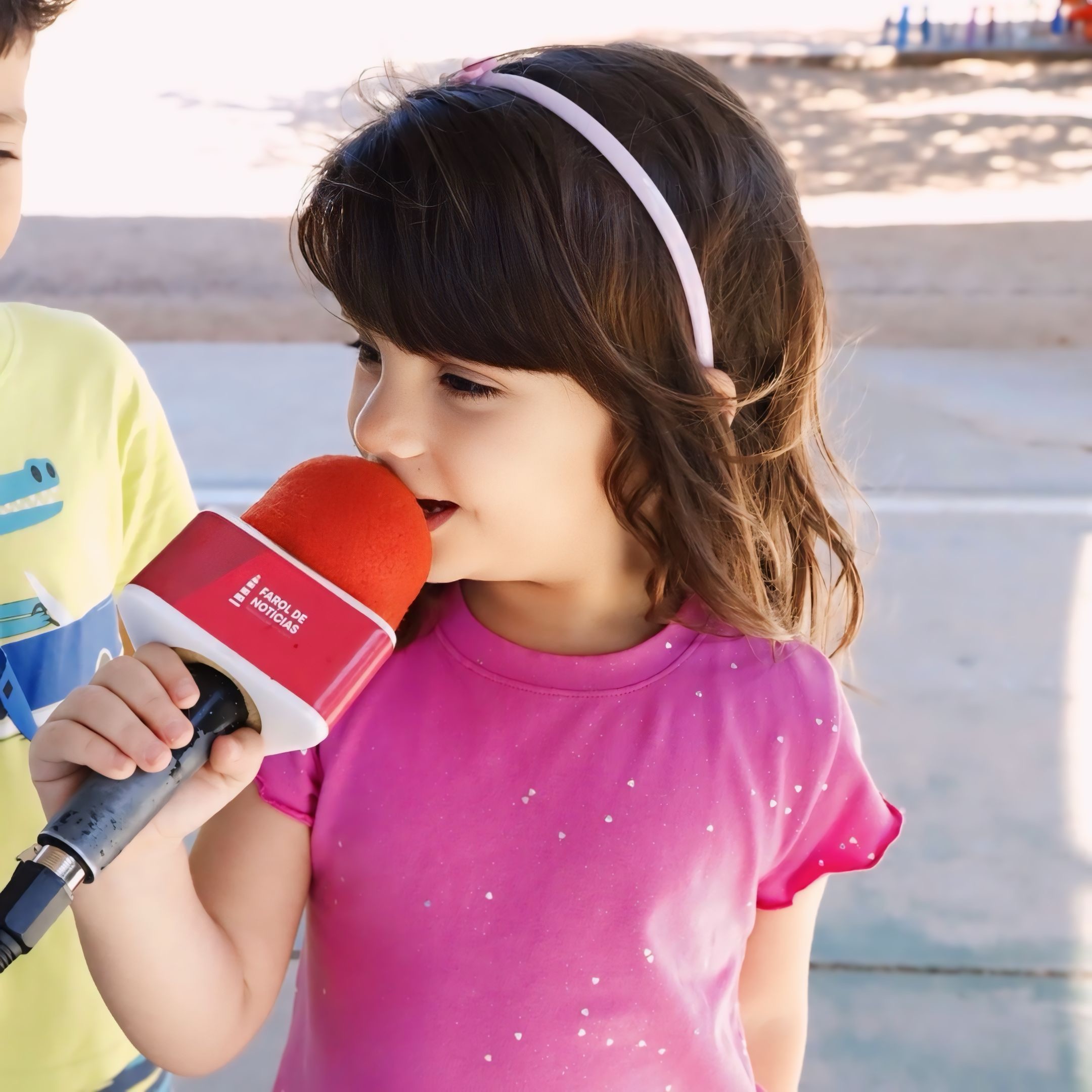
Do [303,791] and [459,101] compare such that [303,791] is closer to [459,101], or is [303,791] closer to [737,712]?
[737,712]

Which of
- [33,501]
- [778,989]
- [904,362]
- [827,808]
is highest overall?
[33,501]

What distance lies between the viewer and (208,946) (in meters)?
1.10

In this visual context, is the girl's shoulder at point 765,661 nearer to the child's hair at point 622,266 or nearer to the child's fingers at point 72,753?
the child's hair at point 622,266

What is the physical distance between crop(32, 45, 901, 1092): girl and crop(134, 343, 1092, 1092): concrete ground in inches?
29.4

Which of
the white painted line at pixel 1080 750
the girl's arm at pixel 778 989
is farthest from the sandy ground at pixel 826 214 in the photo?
the girl's arm at pixel 778 989

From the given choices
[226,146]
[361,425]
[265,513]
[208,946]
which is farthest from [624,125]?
[226,146]

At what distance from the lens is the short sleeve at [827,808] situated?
4.00 feet

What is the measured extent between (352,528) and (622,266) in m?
0.33

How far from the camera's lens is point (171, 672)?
862mm

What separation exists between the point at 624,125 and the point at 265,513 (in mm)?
451

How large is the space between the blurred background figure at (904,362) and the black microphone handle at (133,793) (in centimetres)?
68

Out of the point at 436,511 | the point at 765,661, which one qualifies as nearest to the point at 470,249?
the point at 436,511

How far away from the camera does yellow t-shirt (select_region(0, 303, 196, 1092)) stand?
128 cm

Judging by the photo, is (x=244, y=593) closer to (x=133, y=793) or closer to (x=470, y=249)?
(x=133, y=793)
